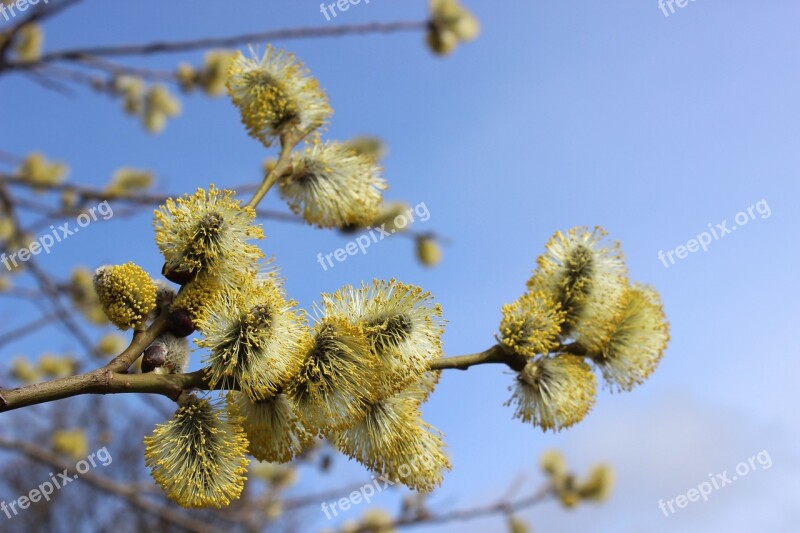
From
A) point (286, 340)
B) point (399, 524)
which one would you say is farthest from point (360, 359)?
point (399, 524)

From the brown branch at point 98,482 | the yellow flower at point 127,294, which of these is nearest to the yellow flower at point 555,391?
the yellow flower at point 127,294

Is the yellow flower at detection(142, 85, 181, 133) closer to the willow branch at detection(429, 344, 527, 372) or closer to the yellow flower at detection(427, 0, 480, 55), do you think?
the yellow flower at detection(427, 0, 480, 55)

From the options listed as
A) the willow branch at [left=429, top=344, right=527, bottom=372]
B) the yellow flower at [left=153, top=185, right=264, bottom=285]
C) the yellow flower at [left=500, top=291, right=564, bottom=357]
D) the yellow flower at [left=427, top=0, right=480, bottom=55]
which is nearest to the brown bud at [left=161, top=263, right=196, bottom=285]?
the yellow flower at [left=153, top=185, right=264, bottom=285]

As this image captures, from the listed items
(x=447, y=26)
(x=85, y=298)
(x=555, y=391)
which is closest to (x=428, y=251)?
(x=447, y=26)

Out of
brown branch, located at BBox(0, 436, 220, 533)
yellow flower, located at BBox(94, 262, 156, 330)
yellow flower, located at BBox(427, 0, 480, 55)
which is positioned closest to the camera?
yellow flower, located at BBox(94, 262, 156, 330)

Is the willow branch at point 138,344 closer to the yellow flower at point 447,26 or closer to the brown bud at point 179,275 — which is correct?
the brown bud at point 179,275

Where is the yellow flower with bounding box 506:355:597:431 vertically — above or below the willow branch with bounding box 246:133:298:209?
below

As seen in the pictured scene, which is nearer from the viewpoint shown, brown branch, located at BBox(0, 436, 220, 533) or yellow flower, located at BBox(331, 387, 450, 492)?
yellow flower, located at BBox(331, 387, 450, 492)
